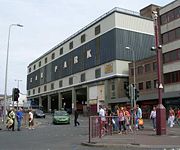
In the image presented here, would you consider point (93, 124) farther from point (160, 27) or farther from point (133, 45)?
point (133, 45)

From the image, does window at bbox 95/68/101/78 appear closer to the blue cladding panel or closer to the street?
the blue cladding panel

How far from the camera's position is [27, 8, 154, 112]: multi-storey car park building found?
6738 cm

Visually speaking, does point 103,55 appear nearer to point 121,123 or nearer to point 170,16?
point 170,16

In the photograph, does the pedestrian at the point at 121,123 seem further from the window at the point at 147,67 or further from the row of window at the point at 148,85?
the window at the point at 147,67

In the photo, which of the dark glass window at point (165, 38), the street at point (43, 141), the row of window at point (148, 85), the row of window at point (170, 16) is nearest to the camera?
the street at point (43, 141)

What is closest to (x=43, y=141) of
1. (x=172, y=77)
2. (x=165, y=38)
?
(x=172, y=77)

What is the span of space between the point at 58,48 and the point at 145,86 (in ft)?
131

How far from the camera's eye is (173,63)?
52.6 m

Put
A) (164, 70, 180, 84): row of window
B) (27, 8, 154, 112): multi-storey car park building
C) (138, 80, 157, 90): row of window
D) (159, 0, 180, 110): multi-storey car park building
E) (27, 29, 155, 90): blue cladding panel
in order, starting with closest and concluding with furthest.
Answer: (159, 0, 180, 110): multi-storey car park building, (164, 70, 180, 84): row of window, (138, 80, 157, 90): row of window, (27, 8, 154, 112): multi-storey car park building, (27, 29, 155, 90): blue cladding panel

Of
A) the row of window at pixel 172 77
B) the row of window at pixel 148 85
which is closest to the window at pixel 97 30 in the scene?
the row of window at pixel 148 85

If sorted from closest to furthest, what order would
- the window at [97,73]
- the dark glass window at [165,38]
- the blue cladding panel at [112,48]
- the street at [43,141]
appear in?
the street at [43,141] → the dark glass window at [165,38] → the blue cladding panel at [112,48] → the window at [97,73]

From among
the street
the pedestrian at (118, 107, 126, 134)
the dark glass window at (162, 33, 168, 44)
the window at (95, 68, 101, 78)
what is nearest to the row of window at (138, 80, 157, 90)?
the dark glass window at (162, 33, 168, 44)

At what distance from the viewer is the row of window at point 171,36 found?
5191 centimetres

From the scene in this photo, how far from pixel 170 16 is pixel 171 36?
303 cm
